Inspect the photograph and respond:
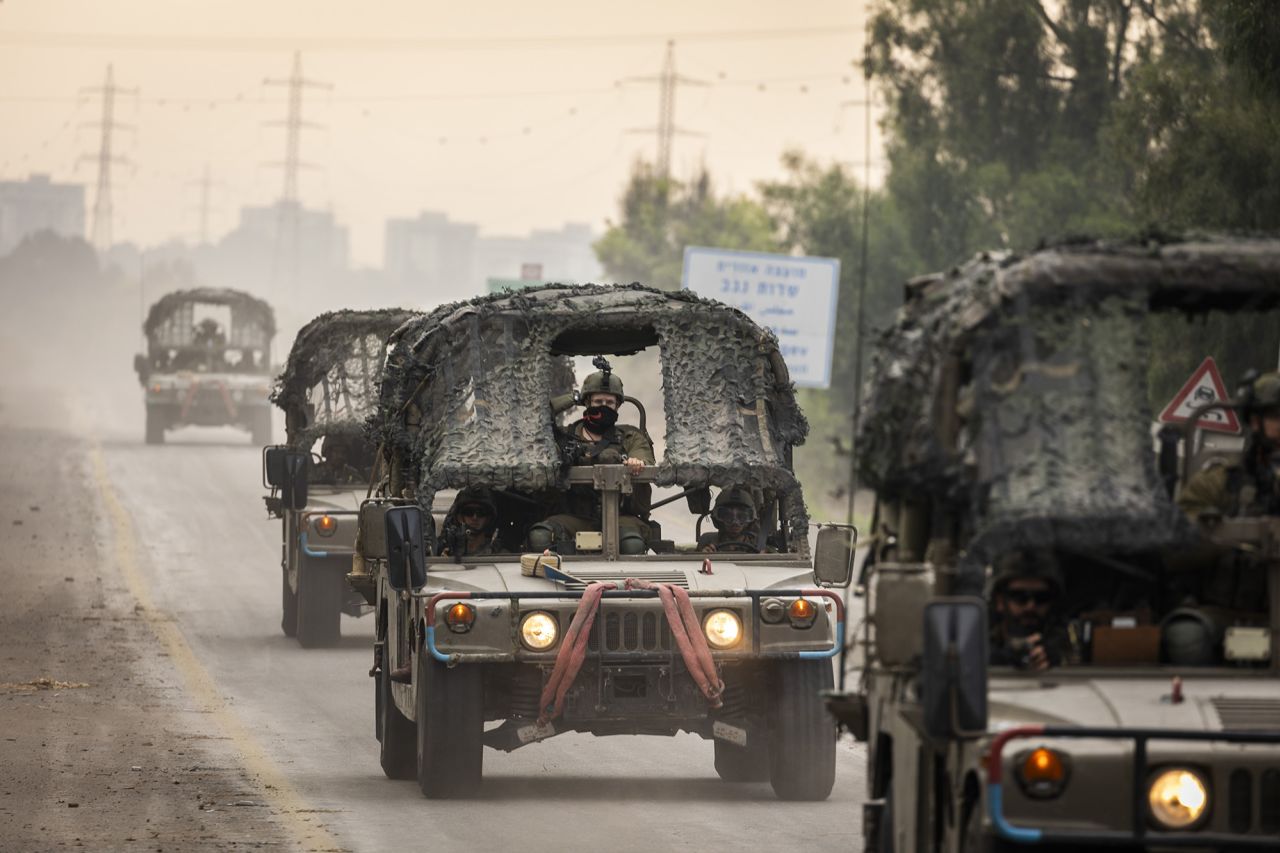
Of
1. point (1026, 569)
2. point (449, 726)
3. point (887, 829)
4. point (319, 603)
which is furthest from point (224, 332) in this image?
point (1026, 569)

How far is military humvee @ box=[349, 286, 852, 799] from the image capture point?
12547 millimetres

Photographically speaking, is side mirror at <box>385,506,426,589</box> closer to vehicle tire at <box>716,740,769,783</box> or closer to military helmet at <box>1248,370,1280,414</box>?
vehicle tire at <box>716,740,769,783</box>

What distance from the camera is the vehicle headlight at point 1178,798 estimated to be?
704 cm

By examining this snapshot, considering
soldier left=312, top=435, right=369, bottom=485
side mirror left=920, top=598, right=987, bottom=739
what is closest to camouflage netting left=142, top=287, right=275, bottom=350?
soldier left=312, top=435, right=369, bottom=485

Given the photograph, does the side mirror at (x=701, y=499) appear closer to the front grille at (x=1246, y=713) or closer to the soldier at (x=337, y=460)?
the front grille at (x=1246, y=713)

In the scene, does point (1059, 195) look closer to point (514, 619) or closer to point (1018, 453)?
point (514, 619)

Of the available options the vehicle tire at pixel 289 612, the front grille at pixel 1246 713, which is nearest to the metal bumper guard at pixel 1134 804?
the front grille at pixel 1246 713

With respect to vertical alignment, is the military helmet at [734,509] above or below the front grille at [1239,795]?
above

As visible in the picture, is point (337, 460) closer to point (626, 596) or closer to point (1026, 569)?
point (626, 596)

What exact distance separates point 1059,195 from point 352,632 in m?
22.7

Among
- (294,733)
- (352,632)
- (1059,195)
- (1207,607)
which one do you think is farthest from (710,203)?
(1207,607)

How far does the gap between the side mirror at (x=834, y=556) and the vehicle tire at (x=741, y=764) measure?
1408 millimetres

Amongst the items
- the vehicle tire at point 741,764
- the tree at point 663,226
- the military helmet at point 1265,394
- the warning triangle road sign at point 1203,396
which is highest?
the tree at point 663,226

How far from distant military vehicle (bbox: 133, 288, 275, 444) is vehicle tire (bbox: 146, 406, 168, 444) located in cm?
72
